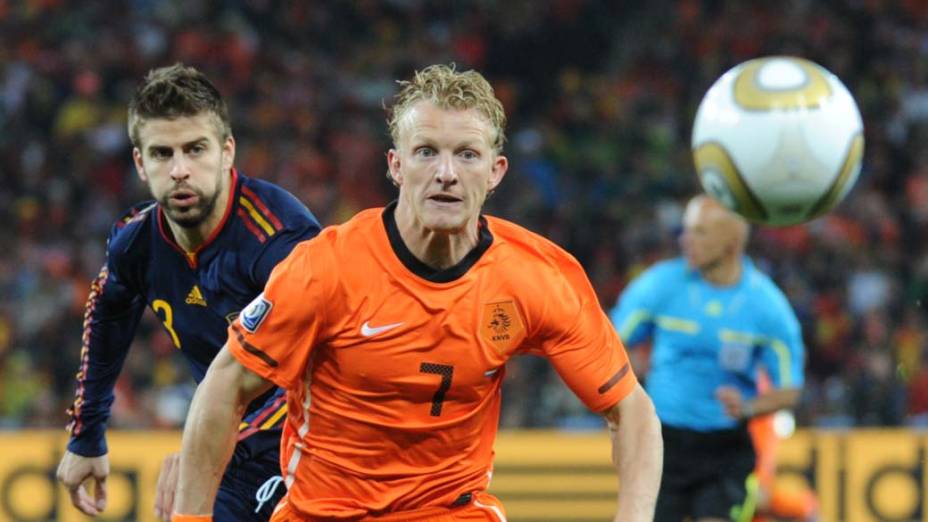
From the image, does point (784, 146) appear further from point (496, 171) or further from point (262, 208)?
point (262, 208)

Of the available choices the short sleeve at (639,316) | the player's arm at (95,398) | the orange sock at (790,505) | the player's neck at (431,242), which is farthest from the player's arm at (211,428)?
the orange sock at (790,505)

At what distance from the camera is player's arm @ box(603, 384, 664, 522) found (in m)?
4.19

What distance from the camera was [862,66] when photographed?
55.0 ft

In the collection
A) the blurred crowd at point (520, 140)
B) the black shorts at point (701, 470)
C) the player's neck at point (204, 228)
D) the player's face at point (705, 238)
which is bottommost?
the black shorts at point (701, 470)

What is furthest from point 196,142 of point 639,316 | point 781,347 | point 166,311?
point 781,347

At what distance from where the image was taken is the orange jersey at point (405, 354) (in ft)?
13.4

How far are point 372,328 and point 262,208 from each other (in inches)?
38.6

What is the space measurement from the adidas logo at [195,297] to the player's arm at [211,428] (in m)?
0.91

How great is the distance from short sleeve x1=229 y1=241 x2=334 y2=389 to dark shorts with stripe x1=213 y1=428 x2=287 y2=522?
3.10 feet

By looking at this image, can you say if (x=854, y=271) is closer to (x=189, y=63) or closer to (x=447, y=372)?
(x=189, y=63)

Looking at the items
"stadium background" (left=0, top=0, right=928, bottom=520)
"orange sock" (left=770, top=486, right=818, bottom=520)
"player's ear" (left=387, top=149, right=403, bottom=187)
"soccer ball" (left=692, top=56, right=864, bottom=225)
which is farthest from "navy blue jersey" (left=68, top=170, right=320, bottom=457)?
"stadium background" (left=0, top=0, right=928, bottom=520)

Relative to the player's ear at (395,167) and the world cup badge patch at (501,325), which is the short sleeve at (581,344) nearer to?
the world cup badge patch at (501,325)

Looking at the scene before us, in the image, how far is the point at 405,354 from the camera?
4.11m

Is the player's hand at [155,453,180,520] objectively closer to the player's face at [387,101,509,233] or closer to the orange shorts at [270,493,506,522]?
the orange shorts at [270,493,506,522]
